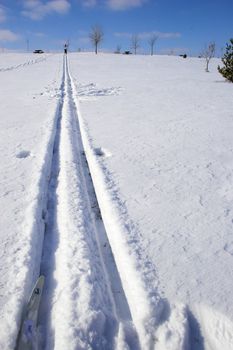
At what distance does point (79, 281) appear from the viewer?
2408 millimetres

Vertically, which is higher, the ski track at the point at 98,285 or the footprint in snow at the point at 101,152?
the footprint in snow at the point at 101,152

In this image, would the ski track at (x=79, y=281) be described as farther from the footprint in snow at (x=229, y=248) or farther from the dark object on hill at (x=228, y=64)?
the dark object on hill at (x=228, y=64)

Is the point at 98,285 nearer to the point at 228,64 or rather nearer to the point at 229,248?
the point at 229,248

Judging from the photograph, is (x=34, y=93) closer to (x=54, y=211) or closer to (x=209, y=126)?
(x=209, y=126)

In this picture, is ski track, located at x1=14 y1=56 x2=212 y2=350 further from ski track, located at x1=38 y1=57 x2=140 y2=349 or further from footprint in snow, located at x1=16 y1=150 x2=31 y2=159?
footprint in snow, located at x1=16 y1=150 x2=31 y2=159

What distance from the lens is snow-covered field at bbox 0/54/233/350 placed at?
2.11 metres

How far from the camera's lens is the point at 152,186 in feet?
13.5

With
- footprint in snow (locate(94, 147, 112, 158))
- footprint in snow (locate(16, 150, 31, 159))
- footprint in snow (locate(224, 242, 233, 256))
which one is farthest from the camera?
footprint in snow (locate(94, 147, 112, 158))

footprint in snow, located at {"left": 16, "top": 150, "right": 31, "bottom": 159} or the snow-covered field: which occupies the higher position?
footprint in snow, located at {"left": 16, "top": 150, "right": 31, "bottom": 159}

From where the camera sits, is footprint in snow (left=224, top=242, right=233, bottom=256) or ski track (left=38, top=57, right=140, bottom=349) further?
footprint in snow (left=224, top=242, right=233, bottom=256)

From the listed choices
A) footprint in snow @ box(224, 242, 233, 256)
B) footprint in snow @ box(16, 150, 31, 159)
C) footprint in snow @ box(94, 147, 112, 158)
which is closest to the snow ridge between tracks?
footprint in snow @ box(224, 242, 233, 256)

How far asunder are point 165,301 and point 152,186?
1979mm

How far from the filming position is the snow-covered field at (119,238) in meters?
2.11

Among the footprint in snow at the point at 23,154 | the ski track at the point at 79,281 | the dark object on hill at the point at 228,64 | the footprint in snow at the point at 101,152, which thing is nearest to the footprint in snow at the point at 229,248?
the ski track at the point at 79,281
